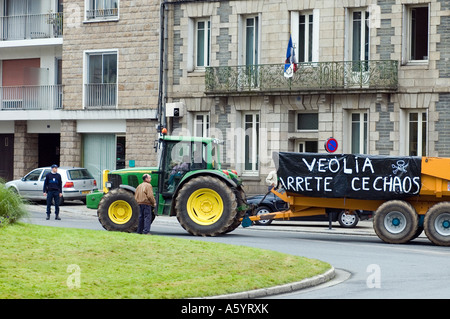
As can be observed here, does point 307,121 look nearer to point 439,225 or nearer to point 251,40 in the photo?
point 251,40

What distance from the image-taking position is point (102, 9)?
39219mm

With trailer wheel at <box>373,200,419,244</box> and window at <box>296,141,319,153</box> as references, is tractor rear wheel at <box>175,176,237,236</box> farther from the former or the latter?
window at <box>296,141,319,153</box>

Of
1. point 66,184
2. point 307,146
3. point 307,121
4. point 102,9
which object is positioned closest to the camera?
point 307,121

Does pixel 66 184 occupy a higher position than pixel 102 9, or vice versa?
pixel 102 9

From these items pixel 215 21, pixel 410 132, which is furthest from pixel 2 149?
pixel 410 132

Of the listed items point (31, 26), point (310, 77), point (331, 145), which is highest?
point (31, 26)

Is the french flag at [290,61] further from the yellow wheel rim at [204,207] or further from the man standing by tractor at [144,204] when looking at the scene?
the man standing by tractor at [144,204]

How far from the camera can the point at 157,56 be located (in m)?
37.5

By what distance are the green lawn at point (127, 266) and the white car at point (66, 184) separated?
55.9ft

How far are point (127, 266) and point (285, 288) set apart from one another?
102 inches

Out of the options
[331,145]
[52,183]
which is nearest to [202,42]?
[331,145]

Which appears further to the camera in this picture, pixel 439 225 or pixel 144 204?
pixel 144 204

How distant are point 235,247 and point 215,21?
18.5 meters

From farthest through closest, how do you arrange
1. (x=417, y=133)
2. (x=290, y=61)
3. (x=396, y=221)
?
(x=290, y=61), (x=417, y=133), (x=396, y=221)
